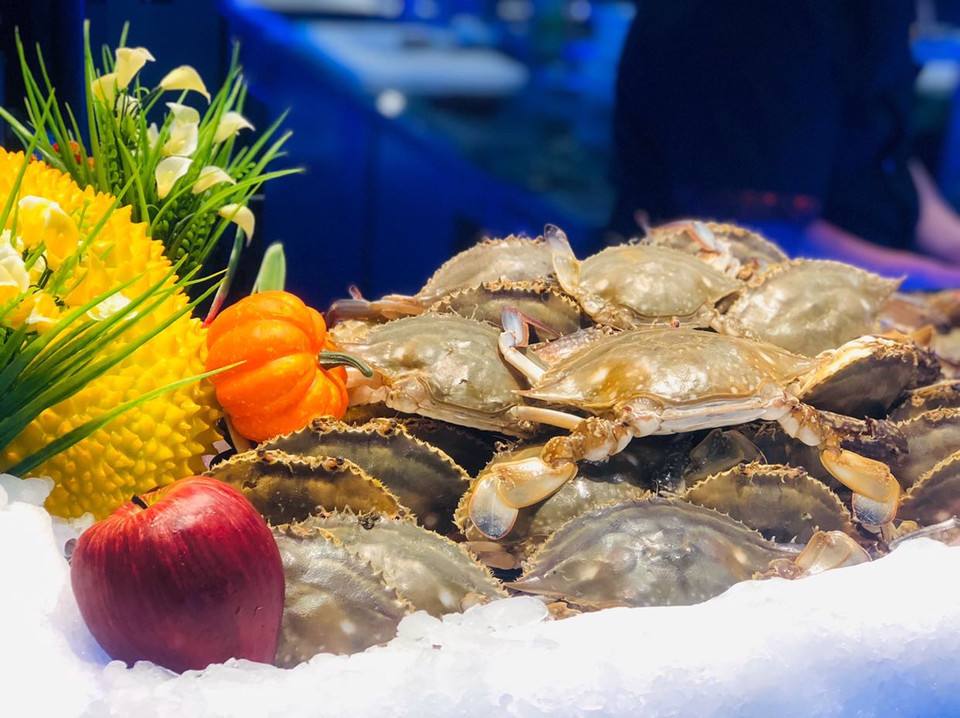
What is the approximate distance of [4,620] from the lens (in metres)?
0.84

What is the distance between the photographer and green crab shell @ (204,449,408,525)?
45.1 inches

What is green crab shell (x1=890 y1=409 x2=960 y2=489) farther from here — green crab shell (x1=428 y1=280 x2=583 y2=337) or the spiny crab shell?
the spiny crab shell

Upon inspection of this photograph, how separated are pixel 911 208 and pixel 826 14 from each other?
0.83 m

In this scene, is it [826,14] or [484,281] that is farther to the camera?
[826,14]

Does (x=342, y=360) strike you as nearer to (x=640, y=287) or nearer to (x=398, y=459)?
(x=398, y=459)

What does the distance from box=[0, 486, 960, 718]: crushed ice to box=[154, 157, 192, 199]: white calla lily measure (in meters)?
0.46

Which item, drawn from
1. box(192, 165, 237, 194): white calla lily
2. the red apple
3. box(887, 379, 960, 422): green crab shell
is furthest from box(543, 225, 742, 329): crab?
the red apple

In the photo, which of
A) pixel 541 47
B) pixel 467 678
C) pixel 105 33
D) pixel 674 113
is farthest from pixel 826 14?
pixel 467 678

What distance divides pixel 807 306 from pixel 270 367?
865 mm

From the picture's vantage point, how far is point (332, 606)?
0.99m

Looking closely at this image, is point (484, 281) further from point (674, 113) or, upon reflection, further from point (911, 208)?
point (911, 208)

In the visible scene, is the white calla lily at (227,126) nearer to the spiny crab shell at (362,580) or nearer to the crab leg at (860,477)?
the spiny crab shell at (362,580)

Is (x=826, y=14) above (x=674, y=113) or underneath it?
above

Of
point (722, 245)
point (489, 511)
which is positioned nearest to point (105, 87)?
point (489, 511)
